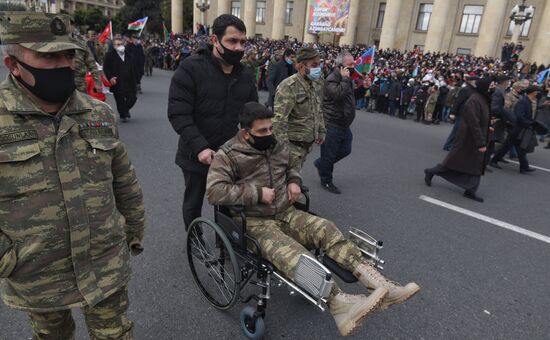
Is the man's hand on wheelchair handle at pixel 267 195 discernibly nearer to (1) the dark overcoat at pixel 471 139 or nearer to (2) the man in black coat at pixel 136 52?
(1) the dark overcoat at pixel 471 139

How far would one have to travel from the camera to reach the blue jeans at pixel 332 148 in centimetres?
497

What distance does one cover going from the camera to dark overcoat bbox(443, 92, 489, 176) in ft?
16.9

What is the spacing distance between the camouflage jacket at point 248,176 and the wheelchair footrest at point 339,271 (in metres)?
0.52

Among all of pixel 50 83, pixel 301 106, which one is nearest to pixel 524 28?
pixel 301 106

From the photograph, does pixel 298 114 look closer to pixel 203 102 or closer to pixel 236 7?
pixel 203 102

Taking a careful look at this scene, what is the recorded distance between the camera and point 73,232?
59.0 inches

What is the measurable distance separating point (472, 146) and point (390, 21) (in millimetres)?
24929

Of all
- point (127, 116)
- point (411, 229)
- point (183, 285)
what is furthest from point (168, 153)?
point (411, 229)

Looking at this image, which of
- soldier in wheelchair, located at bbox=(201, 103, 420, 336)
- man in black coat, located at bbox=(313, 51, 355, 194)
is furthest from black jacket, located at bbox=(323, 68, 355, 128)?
soldier in wheelchair, located at bbox=(201, 103, 420, 336)

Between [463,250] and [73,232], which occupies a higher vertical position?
[73,232]

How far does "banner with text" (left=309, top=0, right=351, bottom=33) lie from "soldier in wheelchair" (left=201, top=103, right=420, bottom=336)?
2456 centimetres

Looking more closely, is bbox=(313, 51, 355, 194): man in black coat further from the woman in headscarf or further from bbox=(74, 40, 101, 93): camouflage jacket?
bbox=(74, 40, 101, 93): camouflage jacket

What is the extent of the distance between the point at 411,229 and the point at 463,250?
57cm

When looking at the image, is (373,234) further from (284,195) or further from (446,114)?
(446,114)
